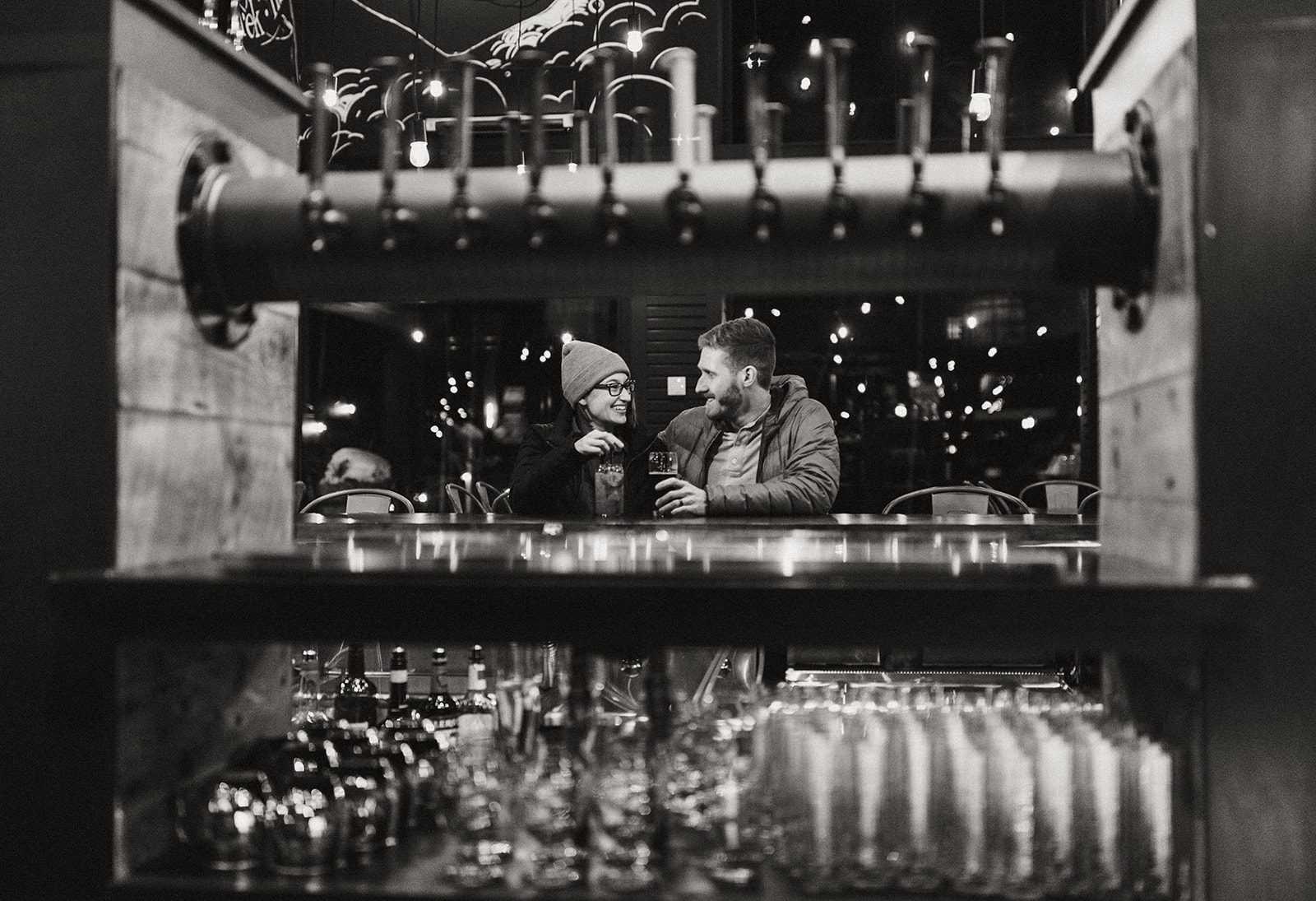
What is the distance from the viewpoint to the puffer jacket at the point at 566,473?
3.47m

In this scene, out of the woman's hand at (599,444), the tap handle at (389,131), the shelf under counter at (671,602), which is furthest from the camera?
the woman's hand at (599,444)

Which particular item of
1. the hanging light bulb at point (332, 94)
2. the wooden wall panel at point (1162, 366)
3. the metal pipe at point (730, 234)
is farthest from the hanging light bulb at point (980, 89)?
the metal pipe at point (730, 234)

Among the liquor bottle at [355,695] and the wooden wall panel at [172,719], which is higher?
the wooden wall panel at [172,719]

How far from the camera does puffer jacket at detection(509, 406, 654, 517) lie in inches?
137

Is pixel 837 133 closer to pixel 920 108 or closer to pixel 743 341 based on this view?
pixel 920 108

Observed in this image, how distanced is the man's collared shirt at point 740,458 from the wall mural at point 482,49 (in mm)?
2287

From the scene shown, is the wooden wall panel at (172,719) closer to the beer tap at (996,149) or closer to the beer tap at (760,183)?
the beer tap at (760,183)

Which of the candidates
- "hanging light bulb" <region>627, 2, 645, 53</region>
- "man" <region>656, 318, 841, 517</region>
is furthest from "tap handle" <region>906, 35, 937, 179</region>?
"hanging light bulb" <region>627, 2, 645, 53</region>

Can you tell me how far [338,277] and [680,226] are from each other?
1.48ft

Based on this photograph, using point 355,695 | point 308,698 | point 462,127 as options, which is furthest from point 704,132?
point 308,698

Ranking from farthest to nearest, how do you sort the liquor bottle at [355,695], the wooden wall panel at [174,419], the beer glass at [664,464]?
1. the beer glass at [664,464]
2. the liquor bottle at [355,695]
3. the wooden wall panel at [174,419]

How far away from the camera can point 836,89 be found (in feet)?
3.85

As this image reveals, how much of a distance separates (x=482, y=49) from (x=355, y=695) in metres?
4.34

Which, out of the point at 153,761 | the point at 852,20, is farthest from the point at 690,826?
the point at 852,20
